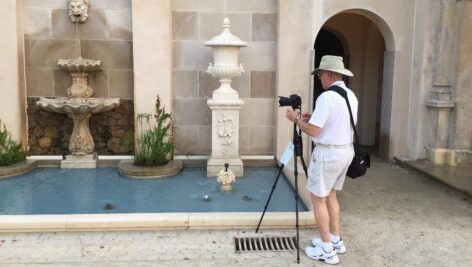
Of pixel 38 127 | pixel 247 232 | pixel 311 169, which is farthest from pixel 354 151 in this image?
pixel 38 127

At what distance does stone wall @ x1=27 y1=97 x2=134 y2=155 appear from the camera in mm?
7703

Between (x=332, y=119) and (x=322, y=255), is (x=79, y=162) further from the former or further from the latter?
(x=332, y=119)

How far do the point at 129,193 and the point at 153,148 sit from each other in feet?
4.12

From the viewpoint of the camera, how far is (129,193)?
5969 millimetres

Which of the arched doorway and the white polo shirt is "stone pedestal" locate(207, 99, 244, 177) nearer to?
the white polo shirt

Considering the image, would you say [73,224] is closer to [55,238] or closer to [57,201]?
[55,238]

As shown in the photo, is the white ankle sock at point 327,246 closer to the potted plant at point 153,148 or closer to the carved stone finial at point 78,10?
the potted plant at point 153,148

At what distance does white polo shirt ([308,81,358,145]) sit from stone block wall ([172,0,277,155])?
13.1 ft

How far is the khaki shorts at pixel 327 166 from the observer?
12.8 ft

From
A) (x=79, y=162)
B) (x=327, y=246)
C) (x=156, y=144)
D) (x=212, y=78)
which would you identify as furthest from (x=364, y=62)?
(x=327, y=246)

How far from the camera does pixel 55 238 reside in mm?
4527

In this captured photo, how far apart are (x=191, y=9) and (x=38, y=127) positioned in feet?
10.8

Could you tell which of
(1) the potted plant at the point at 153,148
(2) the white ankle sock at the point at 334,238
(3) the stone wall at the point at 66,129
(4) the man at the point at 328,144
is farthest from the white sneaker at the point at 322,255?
(3) the stone wall at the point at 66,129

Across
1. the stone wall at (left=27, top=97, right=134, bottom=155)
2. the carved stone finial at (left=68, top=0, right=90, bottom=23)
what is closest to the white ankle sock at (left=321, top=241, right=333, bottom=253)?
the stone wall at (left=27, top=97, right=134, bottom=155)
